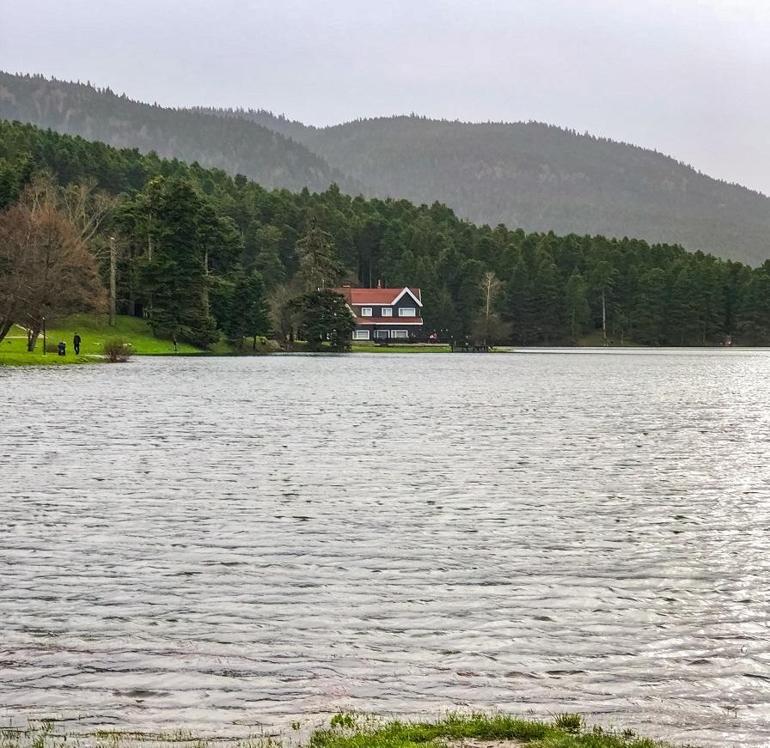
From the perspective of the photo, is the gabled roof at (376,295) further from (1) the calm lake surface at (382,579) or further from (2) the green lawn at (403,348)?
(1) the calm lake surface at (382,579)

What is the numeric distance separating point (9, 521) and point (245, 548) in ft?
18.2

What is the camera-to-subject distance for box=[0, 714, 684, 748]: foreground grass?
8.08 m

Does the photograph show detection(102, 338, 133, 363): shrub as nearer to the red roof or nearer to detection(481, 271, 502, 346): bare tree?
Answer: the red roof

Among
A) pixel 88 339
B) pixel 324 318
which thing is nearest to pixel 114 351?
pixel 88 339

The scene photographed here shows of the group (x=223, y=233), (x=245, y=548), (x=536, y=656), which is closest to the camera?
(x=536, y=656)

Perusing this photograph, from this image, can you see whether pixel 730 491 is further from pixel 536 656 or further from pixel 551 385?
pixel 551 385

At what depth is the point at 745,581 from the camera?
14.3 meters

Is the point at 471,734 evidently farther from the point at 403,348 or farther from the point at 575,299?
the point at 575,299

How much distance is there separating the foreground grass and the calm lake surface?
1.20ft

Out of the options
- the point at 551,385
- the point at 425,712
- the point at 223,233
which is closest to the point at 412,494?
the point at 425,712

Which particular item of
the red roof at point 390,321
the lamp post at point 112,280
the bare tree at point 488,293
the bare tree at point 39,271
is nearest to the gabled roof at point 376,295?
the red roof at point 390,321

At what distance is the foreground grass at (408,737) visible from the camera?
8.08m

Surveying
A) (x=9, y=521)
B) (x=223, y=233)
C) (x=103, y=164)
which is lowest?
(x=9, y=521)

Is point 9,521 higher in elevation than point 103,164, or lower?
lower
